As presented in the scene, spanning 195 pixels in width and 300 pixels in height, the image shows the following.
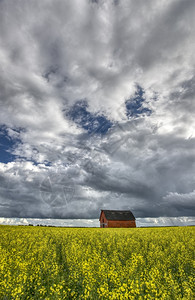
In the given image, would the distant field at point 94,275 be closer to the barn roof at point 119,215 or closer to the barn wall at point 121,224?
the barn wall at point 121,224

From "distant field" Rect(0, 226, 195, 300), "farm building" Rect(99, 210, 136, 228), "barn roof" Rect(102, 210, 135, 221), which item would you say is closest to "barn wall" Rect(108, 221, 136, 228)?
"farm building" Rect(99, 210, 136, 228)

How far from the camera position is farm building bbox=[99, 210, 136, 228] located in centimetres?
7269

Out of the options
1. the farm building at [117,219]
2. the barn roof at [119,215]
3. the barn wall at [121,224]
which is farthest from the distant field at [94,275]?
the barn roof at [119,215]

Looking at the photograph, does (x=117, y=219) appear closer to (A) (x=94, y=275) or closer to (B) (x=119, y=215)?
(B) (x=119, y=215)

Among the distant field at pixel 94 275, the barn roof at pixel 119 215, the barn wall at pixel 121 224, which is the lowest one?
the distant field at pixel 94 275

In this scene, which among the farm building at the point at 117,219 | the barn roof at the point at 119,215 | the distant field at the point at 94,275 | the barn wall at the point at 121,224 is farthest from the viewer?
the barn roof at the point at 119,215

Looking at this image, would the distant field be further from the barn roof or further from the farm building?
the barn roof

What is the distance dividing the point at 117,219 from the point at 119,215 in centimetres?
279

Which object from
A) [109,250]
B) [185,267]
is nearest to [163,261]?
[185,267]

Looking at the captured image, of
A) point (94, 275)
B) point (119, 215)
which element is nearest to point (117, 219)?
point (119, 215)

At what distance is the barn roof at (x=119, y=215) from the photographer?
74188 mm

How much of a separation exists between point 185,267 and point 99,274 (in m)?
8.28

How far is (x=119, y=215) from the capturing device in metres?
76.4

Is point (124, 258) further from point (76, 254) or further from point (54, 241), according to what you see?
point (54, 241)
